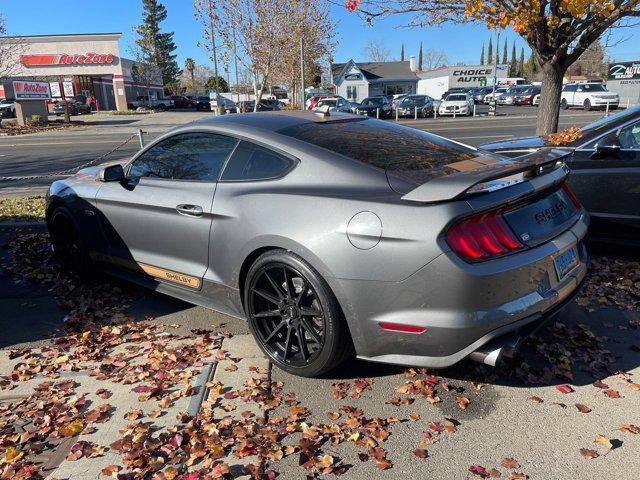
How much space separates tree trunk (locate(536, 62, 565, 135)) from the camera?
7.75 m

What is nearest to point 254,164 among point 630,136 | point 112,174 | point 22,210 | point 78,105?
point 112,174

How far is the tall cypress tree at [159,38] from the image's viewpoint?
85.2 metres

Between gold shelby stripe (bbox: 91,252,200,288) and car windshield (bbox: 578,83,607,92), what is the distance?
38696 mm

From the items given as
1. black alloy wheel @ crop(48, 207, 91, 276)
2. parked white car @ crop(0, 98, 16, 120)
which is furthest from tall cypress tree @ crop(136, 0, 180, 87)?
black alloy wheel @ crop(48, 207, 91, 276)

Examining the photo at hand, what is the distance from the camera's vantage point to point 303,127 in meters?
3.60

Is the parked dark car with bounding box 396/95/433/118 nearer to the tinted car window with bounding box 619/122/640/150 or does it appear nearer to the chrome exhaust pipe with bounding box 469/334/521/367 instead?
the tinted car window with bounding box 619/122/640/150

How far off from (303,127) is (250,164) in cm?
48

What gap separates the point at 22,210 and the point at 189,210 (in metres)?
5.50

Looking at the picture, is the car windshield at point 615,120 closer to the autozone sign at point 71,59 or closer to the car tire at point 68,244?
the car tire at point 68,244

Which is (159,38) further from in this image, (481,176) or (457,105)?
(481,176)

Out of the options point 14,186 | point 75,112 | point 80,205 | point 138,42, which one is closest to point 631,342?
point 80,205

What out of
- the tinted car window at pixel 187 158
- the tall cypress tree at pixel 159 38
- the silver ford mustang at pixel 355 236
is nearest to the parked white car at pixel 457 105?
the tinted car window at pixel 187 158

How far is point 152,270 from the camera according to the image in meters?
4.03

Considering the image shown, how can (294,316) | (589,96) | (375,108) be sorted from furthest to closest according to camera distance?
(589,96)
(375,108)
(294,316)
